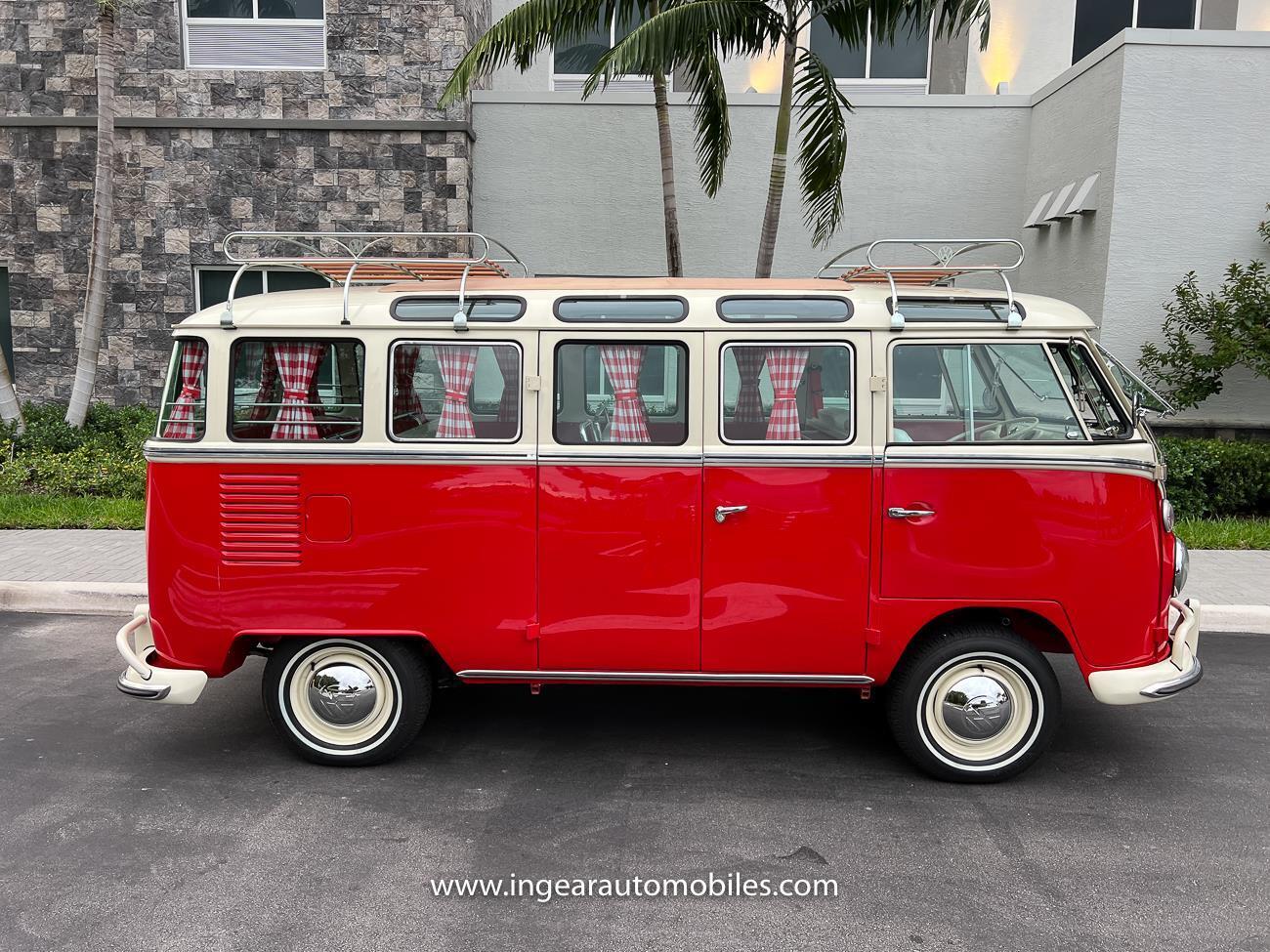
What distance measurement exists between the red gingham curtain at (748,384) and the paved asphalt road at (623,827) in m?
1.81

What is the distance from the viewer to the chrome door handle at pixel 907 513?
4488 mm

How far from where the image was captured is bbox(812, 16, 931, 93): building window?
14570mm

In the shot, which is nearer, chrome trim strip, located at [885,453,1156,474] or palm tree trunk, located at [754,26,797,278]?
chrome trim strip, located at [885,453,1156,474]

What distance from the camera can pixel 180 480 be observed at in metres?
4.59

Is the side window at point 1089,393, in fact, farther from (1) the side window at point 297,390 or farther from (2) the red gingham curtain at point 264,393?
(2) the red gingham curtain at point 264,393

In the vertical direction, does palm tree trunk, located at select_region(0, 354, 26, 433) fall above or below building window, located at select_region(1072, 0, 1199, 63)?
below

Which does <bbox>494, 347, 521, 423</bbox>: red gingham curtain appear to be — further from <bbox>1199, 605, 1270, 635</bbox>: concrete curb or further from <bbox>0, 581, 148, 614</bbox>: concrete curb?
<bbox>1199, 605, 1270, 635</bbox>: concrete curb

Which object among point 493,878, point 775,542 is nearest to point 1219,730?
point 775,542

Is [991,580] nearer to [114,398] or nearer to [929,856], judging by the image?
[929,856]

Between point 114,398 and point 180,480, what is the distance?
10.4m

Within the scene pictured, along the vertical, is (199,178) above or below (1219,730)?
above

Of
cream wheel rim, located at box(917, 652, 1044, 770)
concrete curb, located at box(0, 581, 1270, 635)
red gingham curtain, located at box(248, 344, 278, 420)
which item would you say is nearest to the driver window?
cream wheel rim, located at box(917, 652, 1044, 770)

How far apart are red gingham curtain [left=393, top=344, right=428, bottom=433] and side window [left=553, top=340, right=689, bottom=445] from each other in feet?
2.23

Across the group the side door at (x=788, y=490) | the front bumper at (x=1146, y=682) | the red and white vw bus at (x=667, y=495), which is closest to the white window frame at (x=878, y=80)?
the red and white vw bus at (x=667, y=495)
